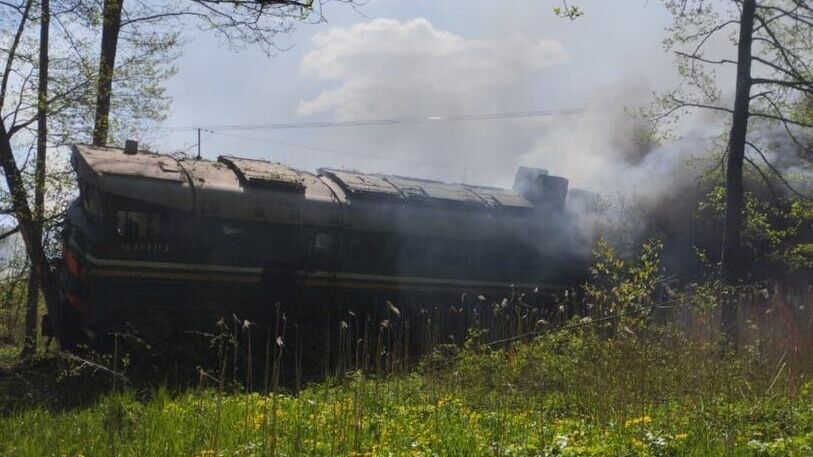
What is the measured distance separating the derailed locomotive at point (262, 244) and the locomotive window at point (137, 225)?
0.02 meters

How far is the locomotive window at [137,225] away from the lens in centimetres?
1134

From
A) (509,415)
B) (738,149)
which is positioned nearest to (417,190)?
(738,149)

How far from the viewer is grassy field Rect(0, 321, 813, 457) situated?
6.29m

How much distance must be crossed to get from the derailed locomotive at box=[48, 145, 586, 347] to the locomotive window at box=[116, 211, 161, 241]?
0.05ft

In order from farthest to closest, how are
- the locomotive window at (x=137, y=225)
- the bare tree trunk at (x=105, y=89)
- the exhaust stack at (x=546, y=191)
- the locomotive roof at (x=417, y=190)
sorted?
the exhaust stack at (x=546, y=191) → the locomotive roof at (x=417, y=190) → the bare tree trunk at (x=105, y=89) → the locomotive window at (x=137, y=225)

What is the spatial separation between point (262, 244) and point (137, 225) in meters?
2.10

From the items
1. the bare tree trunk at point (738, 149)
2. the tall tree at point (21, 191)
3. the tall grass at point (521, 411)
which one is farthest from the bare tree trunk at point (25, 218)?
the bare tree trunk at point (738, 149)

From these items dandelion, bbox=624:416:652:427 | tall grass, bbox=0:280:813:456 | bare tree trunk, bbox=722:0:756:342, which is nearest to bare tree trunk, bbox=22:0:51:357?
tall grass, bbox=0:280:813:456

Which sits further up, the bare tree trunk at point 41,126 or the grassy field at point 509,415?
the bare tree trunk at point 41,126

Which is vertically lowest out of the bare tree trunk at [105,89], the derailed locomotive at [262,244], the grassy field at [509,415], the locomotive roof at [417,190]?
the grassy field at [509,415]

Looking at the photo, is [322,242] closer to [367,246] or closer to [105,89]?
[367,246]

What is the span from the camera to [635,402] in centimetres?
695

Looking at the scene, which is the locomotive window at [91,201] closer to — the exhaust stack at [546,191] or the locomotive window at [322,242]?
the locomotive window at [322,242]

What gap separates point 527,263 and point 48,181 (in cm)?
947
